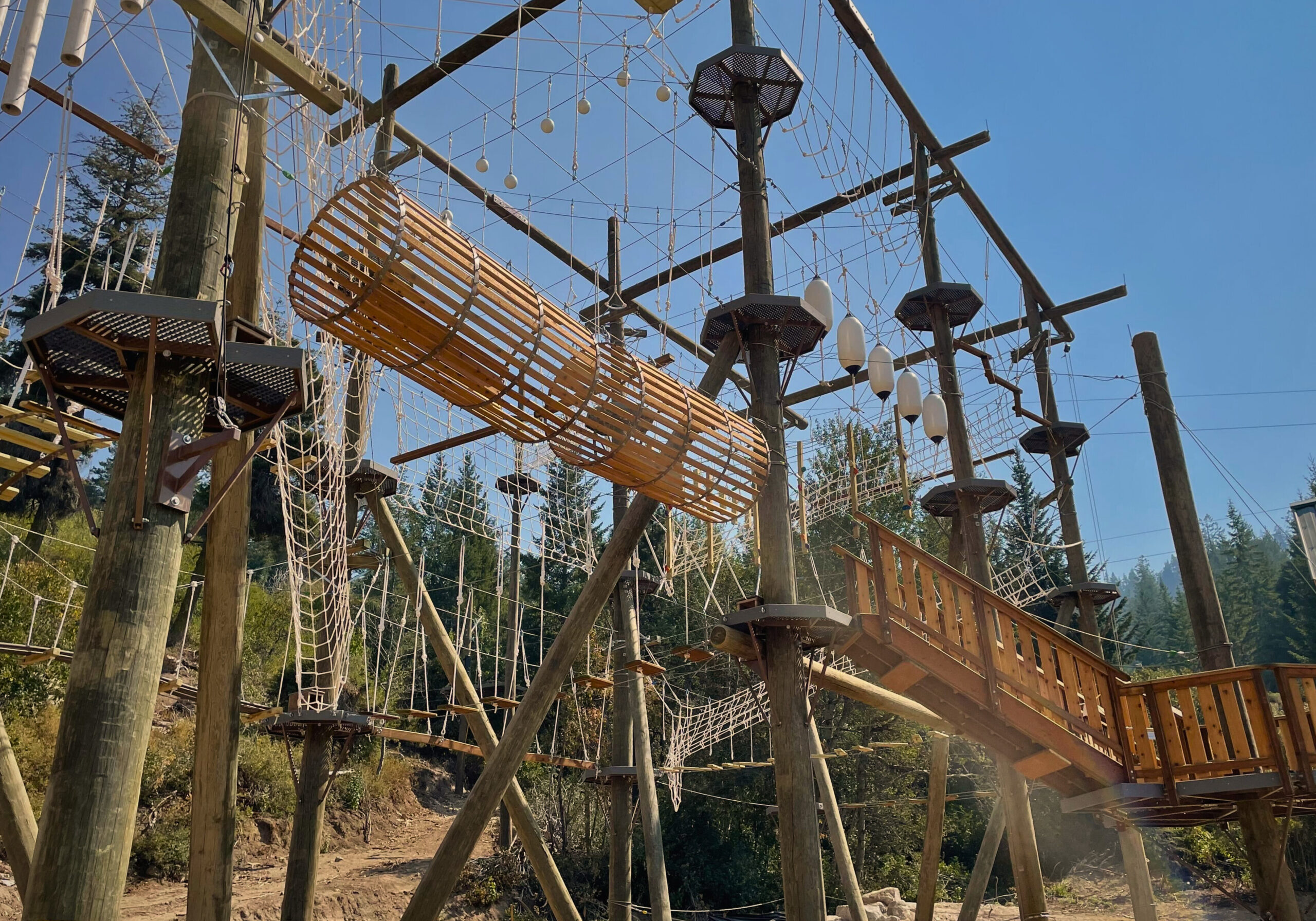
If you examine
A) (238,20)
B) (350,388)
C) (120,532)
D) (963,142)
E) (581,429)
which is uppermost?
(963,142)

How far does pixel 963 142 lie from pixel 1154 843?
12794 mm

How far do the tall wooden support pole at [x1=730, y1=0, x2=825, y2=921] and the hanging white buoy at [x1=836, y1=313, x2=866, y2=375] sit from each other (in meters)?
0.50

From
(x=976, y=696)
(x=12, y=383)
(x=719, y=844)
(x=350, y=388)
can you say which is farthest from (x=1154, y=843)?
(x=12, y=383)

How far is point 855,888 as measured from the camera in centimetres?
→ 712

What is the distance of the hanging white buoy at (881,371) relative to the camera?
602cm

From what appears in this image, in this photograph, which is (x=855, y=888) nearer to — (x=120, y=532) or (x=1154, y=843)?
(x=120, y=532)

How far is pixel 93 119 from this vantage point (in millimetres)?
4500

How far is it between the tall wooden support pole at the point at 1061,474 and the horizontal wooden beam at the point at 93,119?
8.22 m

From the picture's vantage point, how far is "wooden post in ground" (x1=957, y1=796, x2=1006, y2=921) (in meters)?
7.27

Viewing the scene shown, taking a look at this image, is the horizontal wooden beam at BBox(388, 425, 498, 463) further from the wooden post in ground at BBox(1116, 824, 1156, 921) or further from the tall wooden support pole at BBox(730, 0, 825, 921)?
the wooden post in ground at BBox(1116, 824, 1156, 921)

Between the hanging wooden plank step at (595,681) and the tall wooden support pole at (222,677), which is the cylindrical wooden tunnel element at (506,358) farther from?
the hanging wooden plank step at (595,681)

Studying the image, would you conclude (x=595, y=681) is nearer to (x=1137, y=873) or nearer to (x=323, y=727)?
(x=323, y=727)

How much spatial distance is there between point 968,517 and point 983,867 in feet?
9.05

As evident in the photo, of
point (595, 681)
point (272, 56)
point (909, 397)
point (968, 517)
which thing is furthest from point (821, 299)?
point (595, 681)
